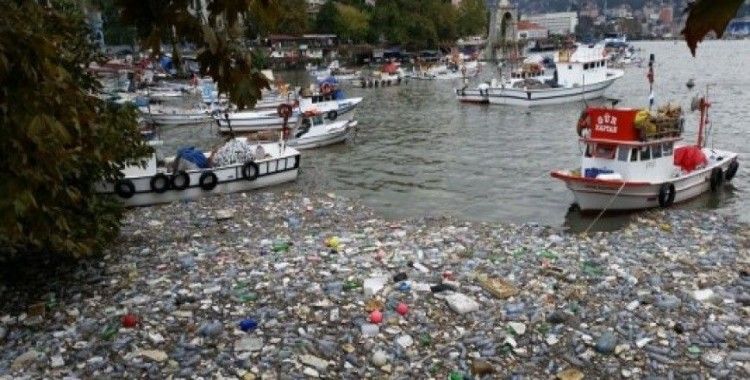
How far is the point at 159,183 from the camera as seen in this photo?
17312 millimetres

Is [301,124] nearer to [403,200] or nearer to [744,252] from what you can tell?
[403,200]

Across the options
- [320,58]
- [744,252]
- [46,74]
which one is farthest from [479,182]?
[320,58]

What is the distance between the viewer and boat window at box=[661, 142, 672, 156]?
53.8 feet

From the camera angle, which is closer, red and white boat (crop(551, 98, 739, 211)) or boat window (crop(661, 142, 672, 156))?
red and white boat (crop(551, 98, 739, 211))

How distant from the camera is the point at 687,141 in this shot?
27031mm

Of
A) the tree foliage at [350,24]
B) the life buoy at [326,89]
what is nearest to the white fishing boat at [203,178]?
the life buoy at [326,89]

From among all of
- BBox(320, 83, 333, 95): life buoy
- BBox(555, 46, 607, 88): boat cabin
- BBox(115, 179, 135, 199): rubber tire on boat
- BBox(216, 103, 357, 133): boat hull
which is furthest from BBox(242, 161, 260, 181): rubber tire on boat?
BBox(555, 46, 607, 88): boat cabin

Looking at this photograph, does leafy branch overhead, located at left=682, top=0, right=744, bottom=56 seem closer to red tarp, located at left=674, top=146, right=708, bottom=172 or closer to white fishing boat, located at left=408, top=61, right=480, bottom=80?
red tarp, located at left=674, top=146, right=708, bottom=172

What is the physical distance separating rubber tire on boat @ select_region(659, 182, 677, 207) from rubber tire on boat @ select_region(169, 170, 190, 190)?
40.1 feet

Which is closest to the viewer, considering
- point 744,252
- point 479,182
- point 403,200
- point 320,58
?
point 744,252

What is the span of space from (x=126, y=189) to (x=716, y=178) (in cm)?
1587

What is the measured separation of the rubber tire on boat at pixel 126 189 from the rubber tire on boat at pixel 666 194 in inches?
528

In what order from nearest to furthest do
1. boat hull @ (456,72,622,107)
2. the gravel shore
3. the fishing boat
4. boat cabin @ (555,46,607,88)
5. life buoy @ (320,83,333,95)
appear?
the gravel shore
life buoy @ (320,83,333,95)
boat hull @ (456,72,622,107)
the fishing boat
boat cabin @ (555,46,607,88)

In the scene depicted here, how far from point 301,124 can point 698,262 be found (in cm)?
1881
